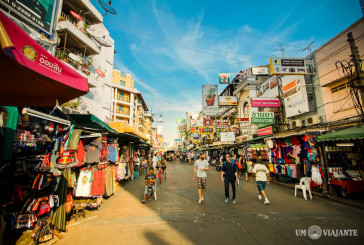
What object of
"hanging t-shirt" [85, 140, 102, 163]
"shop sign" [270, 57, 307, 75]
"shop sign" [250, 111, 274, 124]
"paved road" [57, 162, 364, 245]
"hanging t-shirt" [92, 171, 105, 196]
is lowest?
"paved road" [57, 162, 364, 245]

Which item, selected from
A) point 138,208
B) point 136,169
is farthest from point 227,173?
point 136,169

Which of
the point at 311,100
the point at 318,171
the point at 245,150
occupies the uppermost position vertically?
the point at 311,100

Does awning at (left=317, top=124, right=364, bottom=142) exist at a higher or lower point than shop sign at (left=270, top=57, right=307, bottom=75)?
lower

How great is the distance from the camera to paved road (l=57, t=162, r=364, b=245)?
3934mm

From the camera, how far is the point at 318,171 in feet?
27.6

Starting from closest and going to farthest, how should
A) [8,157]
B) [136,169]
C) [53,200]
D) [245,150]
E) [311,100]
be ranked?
1. [8,157]
2. [53,200]
3. [311,100]
4. [136,169]
5. [245,150]

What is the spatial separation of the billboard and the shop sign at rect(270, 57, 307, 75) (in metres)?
13.1

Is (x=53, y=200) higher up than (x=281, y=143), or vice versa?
(x=281, y=143)

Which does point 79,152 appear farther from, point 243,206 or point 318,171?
point 318,171

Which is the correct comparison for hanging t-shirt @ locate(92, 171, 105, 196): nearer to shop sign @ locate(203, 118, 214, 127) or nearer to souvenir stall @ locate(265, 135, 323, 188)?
souvenir stall @ locate(265, 135, 323, 188)

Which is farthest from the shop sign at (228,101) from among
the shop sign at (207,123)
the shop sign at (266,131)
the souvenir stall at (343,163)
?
the souvenir stall at (343,163)

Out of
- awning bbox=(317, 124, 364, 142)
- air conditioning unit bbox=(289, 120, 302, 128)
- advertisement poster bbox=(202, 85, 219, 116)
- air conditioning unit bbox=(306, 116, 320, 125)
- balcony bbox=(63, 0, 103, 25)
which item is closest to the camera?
awning bbox=(317, 124, 364, 142)

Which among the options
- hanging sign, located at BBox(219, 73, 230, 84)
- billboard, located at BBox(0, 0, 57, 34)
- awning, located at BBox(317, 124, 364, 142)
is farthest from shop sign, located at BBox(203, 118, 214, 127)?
billboard, located at BBox(0, 0, 57, 34)

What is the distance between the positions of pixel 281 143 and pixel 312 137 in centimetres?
330
